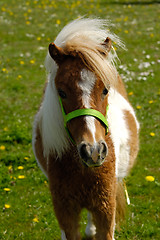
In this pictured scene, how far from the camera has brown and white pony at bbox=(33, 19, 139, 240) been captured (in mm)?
2514

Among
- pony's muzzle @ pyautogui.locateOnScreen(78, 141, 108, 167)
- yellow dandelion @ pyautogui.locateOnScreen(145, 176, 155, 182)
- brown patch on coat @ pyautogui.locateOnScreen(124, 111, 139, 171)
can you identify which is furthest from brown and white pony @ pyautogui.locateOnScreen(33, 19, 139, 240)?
yellow dandelion @ pyautogui.locateOnScreen(145, 176, 155, 182)

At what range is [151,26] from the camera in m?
12.8

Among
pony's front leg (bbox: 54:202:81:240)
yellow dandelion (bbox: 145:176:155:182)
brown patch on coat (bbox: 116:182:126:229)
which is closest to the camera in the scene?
pony's front leg (bbox: 54:202:81:240)

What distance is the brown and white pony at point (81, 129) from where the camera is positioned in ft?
8.25

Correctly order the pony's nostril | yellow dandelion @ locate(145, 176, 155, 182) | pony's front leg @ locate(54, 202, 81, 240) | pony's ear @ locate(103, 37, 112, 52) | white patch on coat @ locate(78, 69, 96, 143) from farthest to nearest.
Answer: yellow dandelion @ locate(145, 176, 155, 182) < pony's front leg @ locate(54, 202, 81, 240) < pony's ear @ locate(103, 37, 112, 52) < white patch on coat @ locate(78, 69, 96, 143) < the pony's nostril

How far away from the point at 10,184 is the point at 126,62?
540cm

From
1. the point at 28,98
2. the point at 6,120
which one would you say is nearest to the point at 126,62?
the point at 28,98

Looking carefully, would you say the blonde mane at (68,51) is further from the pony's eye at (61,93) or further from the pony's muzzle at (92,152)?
the pony's muzzle at (92,152)

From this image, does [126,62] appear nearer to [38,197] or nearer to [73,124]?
[38,197]

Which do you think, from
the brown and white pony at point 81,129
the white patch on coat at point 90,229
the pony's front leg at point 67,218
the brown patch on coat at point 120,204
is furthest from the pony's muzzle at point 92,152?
the white patch on coat at point 90,229

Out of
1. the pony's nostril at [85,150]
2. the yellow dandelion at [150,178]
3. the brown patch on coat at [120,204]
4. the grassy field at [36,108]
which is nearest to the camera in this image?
the pony's nostril at [85,150]

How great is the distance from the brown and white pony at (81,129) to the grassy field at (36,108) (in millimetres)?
859

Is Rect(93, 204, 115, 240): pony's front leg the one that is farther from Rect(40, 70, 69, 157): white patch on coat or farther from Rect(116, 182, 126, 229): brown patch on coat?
Rect(116, 182, 126, 229): brown patch on coat

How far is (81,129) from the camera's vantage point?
2.47 m
